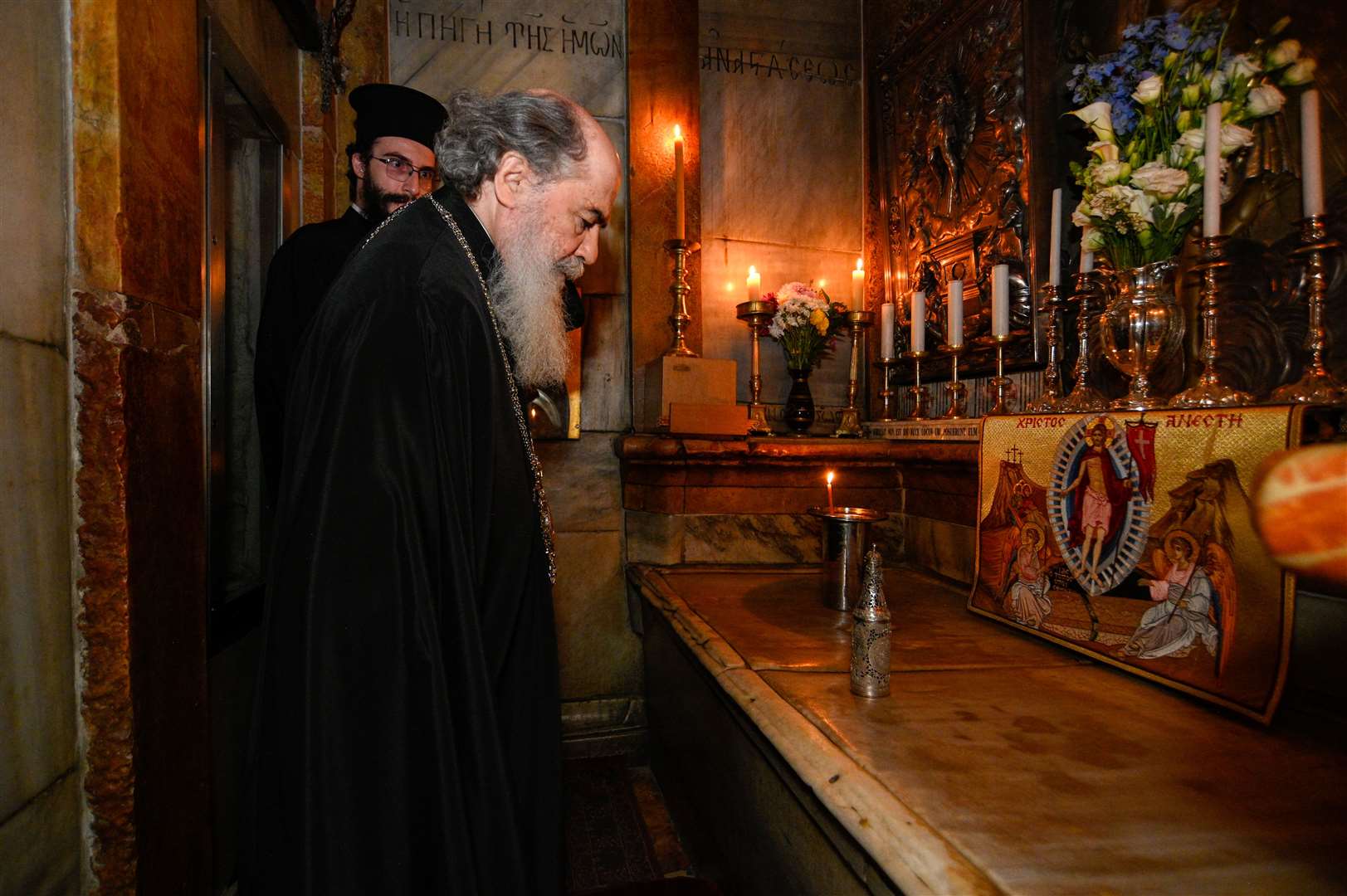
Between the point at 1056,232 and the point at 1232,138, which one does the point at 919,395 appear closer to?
the point at 1056,232

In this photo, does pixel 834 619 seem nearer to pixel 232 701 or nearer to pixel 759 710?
pixel 759 710

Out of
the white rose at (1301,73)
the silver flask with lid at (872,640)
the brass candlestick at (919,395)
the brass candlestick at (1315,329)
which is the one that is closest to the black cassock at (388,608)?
the silver flask with lid at (872,640)

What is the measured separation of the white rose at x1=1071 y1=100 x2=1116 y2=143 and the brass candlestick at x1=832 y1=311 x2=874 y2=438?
1.41 meters

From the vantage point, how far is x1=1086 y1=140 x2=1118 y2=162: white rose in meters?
1.67

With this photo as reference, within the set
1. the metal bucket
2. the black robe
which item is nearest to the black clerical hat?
the black robe

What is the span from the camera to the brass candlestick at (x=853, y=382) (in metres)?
3.05

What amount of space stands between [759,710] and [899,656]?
49 centimetres

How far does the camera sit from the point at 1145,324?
1613 mm

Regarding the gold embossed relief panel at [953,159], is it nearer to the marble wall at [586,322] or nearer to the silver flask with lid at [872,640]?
the marble wall at [586,322]

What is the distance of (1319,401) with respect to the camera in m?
1.25

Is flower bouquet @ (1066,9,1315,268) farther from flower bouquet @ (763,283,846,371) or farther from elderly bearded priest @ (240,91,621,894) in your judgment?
elderly bearded priest @ (240,91,621,894)

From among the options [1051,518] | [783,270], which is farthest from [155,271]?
[783,270]

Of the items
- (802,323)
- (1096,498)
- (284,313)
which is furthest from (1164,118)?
(284,313)

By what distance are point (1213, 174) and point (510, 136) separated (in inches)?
59.3
